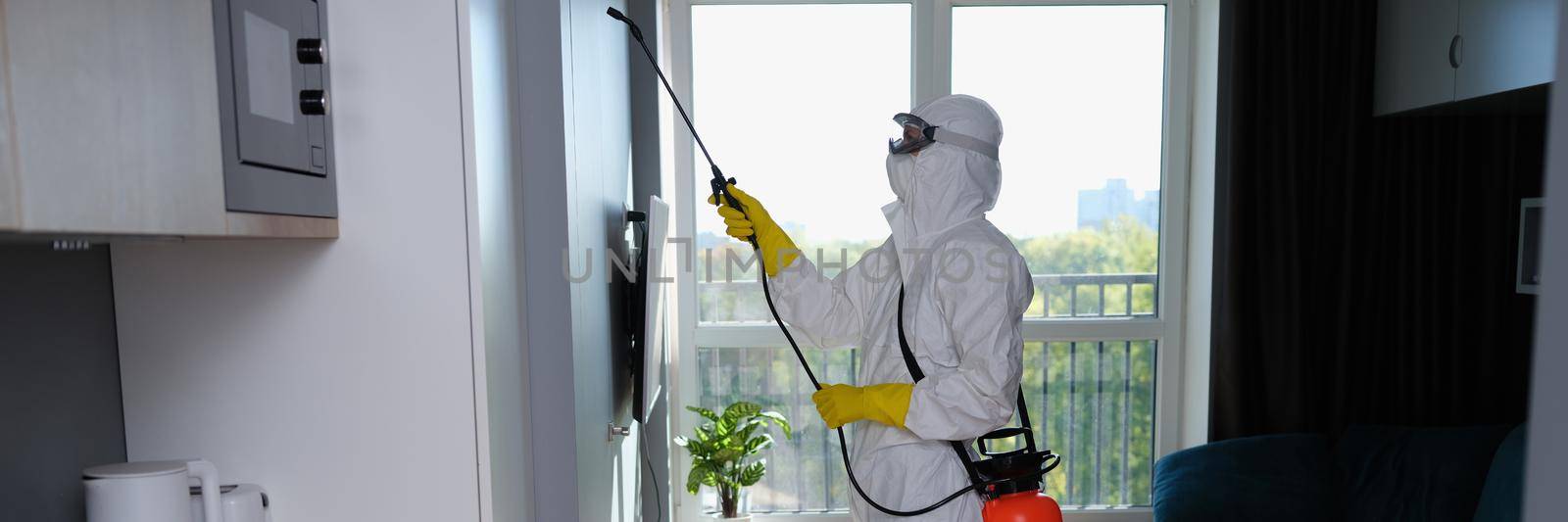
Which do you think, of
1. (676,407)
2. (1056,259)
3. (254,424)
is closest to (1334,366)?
(1056,259)

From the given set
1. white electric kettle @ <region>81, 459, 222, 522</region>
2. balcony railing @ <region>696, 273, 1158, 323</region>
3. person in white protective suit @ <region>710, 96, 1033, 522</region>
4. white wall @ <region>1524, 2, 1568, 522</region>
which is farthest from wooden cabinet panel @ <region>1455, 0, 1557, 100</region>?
white electric kettle @ <region>81, 459, 222, 522</region>

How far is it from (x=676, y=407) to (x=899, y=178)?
1472mm

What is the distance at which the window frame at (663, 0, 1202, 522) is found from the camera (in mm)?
2938

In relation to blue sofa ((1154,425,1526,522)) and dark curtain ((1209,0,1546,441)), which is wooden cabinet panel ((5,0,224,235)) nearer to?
blue sofa ((1154,425,1526,522))

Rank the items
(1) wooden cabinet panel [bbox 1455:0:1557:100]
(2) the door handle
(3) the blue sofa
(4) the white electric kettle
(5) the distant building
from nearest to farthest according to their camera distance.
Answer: (4) the white electric kettle
(1) wooden cabinet panel [bbox 1455:0:1557:100]
(2) the door handle
(3) the blue sofa
(5) the distant building

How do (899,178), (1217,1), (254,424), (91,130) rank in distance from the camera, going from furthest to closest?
(1217,1)
(899,178)
(254,424)
(91,130)

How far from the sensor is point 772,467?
Result: 311 cm

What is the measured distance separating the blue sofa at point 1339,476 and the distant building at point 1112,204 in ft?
2.85

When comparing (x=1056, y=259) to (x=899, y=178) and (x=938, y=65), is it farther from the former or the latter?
(x=899, y=178)

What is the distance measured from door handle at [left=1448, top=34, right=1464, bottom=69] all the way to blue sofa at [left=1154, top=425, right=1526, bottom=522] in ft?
3.52

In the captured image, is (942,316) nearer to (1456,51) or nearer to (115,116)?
(115,116)

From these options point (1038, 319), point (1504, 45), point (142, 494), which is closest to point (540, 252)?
point (142, 494)

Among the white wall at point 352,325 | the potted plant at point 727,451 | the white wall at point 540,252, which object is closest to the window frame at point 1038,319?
the potted plant at point 727,451

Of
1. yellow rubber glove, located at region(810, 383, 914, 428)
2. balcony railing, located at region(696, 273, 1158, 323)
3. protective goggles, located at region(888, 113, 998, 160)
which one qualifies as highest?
protective goggles, located at region(888, 113, 998, 160)
